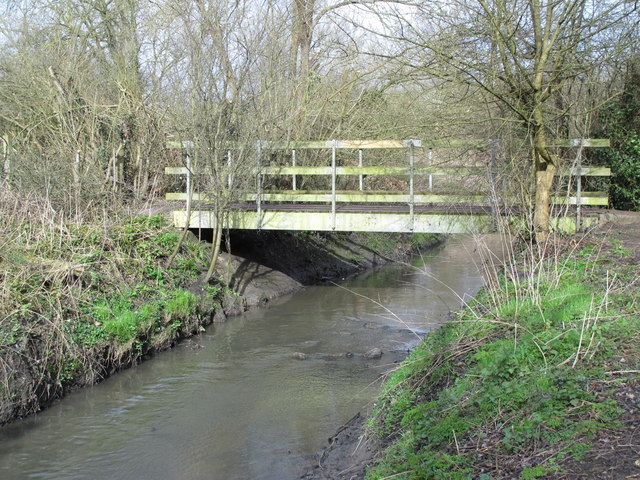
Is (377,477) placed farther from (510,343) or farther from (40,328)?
(40,328)

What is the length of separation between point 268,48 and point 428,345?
11192 mm

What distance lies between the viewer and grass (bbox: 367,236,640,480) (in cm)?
418

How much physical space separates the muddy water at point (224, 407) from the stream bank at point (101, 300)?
0.31 meters

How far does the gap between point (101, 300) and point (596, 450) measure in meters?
8.03

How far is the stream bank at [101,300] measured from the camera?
26.5 ft

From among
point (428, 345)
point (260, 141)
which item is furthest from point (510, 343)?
point (260, 141)

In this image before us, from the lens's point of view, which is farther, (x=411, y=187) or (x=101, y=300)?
(x=411, y=187)

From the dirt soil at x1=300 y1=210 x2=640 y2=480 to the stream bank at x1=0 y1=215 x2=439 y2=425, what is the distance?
3999 mm

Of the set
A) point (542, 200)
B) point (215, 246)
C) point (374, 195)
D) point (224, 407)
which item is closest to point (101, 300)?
point (224, 407)

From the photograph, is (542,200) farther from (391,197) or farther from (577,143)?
(391,197)

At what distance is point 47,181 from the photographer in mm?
11352

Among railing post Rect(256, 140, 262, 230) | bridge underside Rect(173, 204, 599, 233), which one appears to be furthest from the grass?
railing post Rect(256, 140, 262, 230)

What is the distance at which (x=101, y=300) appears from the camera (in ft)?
32.8

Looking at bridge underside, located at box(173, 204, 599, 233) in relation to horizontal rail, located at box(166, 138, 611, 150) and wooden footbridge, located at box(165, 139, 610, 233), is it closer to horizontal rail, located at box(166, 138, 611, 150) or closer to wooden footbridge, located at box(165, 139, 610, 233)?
wooden footbridge, located at box(165, 139, 610, 233)
